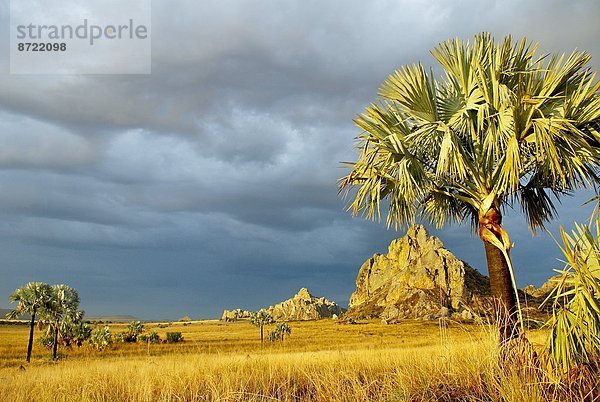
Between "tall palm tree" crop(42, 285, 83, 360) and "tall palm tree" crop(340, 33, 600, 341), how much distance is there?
30.6 m

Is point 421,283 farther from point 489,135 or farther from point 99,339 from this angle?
point 489,135

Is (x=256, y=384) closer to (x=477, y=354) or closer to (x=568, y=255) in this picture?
(x=477, y=354)

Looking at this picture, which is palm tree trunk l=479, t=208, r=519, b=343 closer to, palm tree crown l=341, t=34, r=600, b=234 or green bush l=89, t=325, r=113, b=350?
palm tree crown l=341, t=34, r=600, b=234

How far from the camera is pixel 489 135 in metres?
9.70

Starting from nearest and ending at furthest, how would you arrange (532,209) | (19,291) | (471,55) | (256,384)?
(256,384)
(471,55)
(532,209)
(19,291)

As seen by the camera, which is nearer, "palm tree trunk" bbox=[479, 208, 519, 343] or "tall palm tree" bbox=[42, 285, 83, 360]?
"palm tree trunk" bbox=[479, 208, 519, 343]

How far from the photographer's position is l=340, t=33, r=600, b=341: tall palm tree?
30.4 ft

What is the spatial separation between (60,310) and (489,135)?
34.4 m

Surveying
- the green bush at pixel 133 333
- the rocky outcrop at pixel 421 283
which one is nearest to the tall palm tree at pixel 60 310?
the green bush at pixel 133 333

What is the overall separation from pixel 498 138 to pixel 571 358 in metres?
5.11

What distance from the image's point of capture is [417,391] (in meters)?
6.80

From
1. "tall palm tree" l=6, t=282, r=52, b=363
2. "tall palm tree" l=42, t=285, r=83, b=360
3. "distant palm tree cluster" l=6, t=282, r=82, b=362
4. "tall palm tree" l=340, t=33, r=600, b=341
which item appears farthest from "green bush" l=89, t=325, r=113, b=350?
"tall palm tree" l=340, t=33, r=600, b=341

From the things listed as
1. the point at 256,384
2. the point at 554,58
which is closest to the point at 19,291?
the point at 256,384

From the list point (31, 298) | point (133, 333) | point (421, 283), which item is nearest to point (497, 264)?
point (31, 298)
